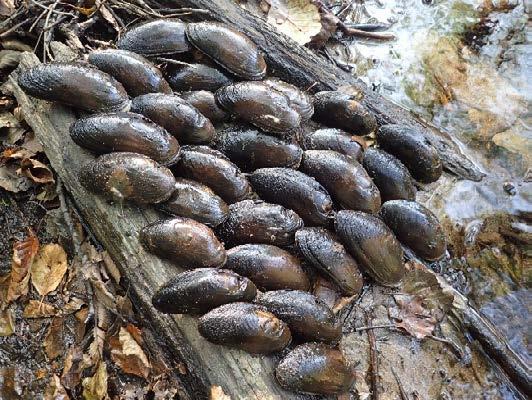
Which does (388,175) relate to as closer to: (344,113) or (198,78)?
(344,113)

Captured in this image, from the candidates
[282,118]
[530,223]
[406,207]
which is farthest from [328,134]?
[530,223]

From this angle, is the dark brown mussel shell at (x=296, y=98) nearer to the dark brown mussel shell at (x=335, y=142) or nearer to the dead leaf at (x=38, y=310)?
the dark brown mussel shell at (x=335, y=142)

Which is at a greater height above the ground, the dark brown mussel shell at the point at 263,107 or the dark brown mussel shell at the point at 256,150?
the dark brown mussel shell at the point at 263,107

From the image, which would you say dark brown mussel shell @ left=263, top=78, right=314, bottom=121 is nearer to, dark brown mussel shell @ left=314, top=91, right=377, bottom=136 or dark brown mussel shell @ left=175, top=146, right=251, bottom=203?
dark brown mussel shell @ left=314, top=91, right=377, bottom=136

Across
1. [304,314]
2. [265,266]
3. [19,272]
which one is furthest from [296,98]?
[19,272]

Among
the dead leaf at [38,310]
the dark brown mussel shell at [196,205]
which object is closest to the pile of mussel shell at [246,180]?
the dark brown mussel shell at [196,205]

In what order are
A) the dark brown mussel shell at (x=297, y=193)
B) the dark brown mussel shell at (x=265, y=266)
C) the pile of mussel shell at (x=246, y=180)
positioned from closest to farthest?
1. the pile of mussel shell at (x=246, y=180)
2. the dark brown mussel shell at (x=265, y=266)
3. the dark brown mussel shell at (x=297, y=193)
